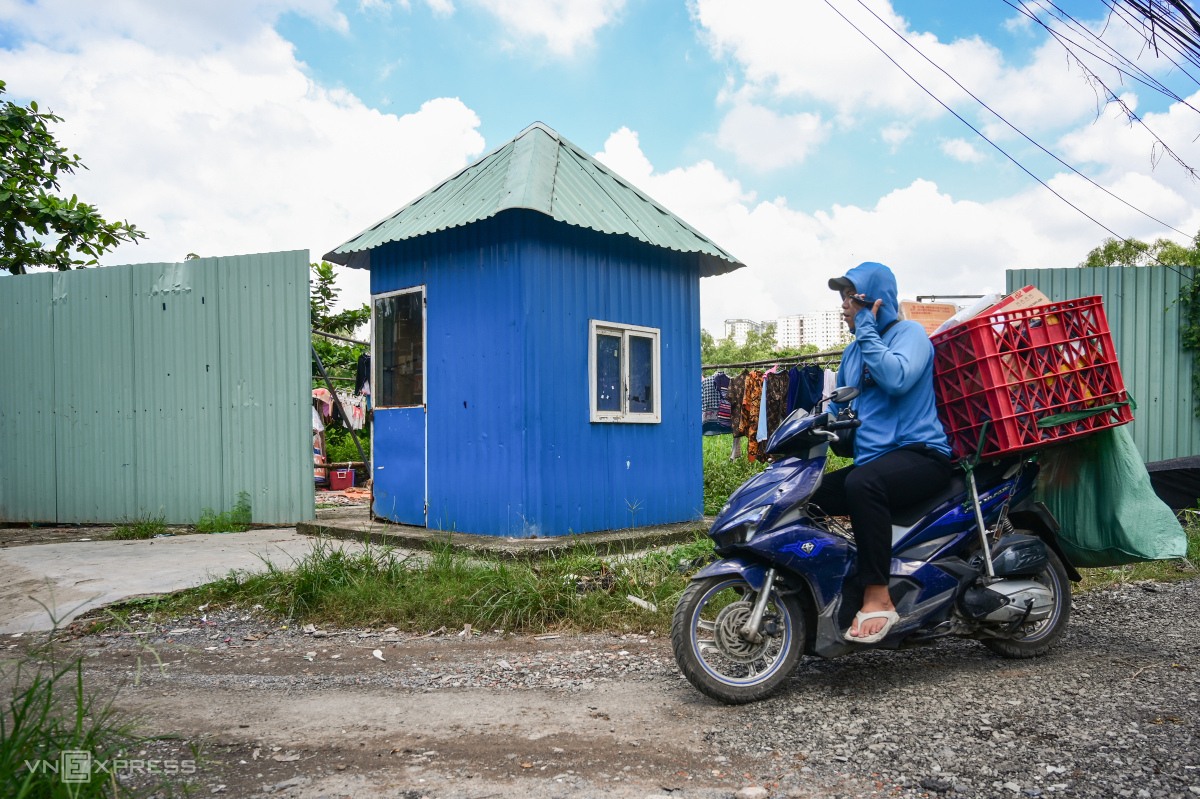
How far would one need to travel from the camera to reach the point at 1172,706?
3.21 m

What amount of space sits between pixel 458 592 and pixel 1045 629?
3249mm

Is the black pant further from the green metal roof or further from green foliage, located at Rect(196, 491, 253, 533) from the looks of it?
green foliage, located at Rect(196, 491, 253, 533)

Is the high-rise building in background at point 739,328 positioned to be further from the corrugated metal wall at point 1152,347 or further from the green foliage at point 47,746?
the green foliage at point 47,746

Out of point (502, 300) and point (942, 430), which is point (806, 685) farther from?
point (502, 300)

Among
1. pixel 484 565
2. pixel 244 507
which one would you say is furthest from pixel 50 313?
pixel 484 565

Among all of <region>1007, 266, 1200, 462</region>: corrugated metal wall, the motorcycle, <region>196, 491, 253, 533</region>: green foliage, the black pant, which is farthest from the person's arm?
<region>196, 491, 253, 533</region>: green foliage

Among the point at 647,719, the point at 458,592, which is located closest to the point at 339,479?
the point at 458,592

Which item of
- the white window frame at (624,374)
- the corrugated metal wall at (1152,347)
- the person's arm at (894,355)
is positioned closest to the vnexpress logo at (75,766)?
the person's arm at (894,355)

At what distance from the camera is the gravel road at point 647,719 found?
264cm

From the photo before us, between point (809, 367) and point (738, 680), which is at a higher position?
point (809, 367)

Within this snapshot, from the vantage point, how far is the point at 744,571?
344 cm

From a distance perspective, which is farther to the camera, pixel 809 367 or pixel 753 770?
pixel 809 367

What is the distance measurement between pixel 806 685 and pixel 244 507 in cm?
662

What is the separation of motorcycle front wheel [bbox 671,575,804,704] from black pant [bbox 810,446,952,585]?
377 millimetres
